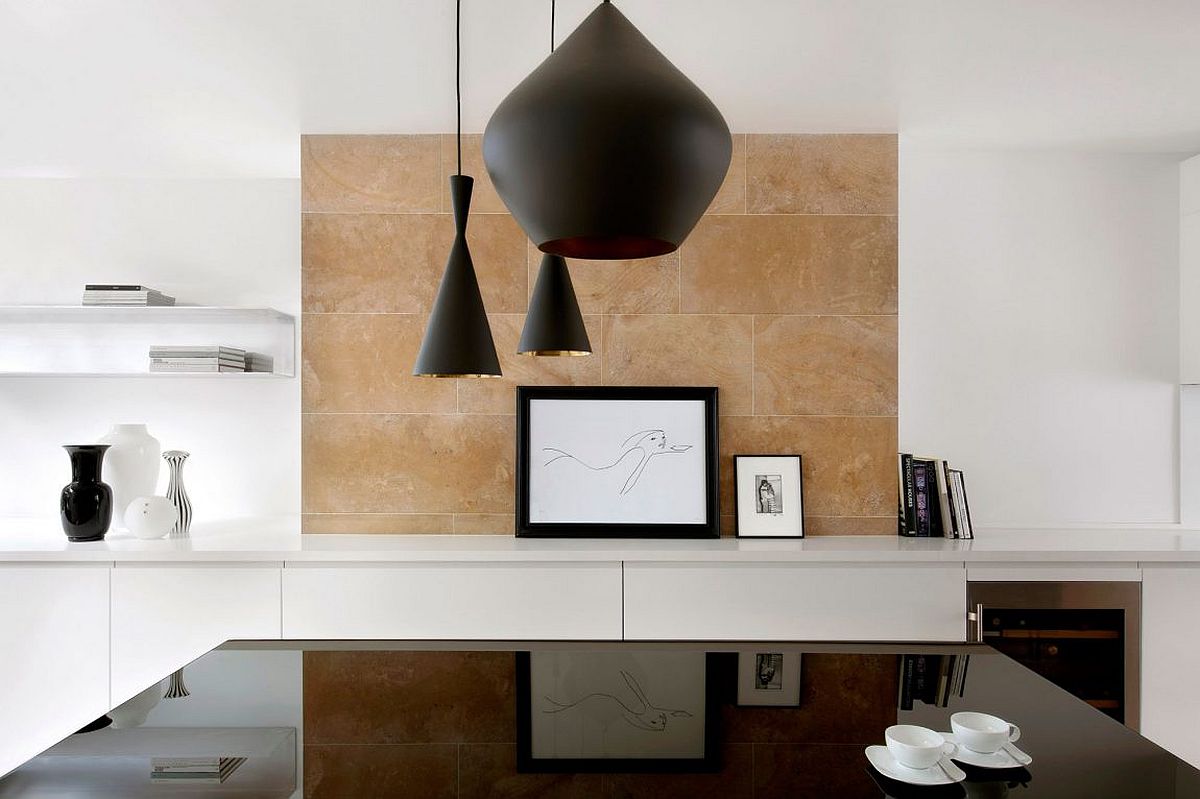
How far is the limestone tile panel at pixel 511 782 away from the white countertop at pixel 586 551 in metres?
1.67

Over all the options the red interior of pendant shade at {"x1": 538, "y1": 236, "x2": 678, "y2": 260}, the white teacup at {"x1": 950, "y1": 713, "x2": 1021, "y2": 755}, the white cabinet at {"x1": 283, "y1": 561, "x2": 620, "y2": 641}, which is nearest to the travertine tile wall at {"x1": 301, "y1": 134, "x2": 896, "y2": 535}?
the white cabinet at {"x1": 283, "y1": 561, "x2": 620, "y2": 641}

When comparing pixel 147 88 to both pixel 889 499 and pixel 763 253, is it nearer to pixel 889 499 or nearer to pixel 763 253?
pixel 763 253

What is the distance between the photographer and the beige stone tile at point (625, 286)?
3.07m

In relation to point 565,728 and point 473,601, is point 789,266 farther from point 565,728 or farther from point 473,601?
point 565,728

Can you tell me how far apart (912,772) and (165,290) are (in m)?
3.60

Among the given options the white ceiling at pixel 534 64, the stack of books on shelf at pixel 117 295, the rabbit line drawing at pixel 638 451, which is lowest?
the rabbit line drawing at pixel 638 451

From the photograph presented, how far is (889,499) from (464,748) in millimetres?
2391

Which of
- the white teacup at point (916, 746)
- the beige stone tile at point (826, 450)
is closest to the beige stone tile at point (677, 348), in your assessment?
the beige stone tile at point (826, 450)

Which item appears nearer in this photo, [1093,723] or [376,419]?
[1093,723]

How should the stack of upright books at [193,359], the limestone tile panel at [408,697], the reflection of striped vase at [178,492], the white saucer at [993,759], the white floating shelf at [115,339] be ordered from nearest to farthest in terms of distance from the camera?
the white saucer at [993,759], the limestone tile panel at [408,697], the reflection of striped vase at [178,492], the stack of upright books at [193,359], the white floating shelf at [115,339]

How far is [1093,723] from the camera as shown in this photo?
3.91 feet

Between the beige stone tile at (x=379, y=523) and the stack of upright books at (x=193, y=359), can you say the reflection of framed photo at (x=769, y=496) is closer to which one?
the beige stone tile at (x=379, y=523)

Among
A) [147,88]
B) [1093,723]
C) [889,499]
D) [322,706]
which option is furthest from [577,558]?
[147,88]

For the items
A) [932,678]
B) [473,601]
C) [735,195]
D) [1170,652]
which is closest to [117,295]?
[473,601]
